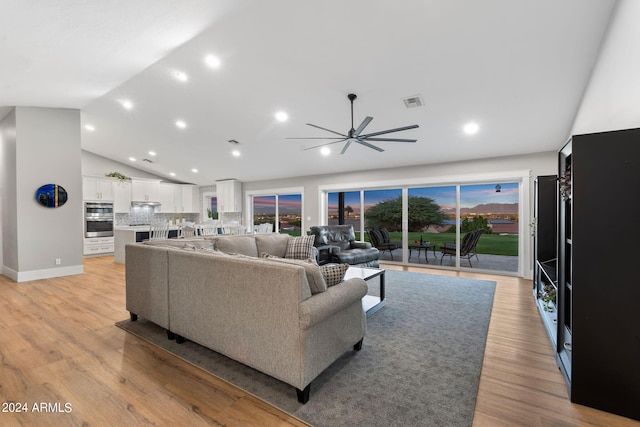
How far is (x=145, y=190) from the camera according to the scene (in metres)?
9.41

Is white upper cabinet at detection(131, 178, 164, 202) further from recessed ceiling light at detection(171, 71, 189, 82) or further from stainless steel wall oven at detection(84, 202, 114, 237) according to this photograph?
recessed ceiling light at detection(171, 71, 189, 82)

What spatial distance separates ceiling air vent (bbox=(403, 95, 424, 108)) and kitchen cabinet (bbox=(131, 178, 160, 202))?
872cm

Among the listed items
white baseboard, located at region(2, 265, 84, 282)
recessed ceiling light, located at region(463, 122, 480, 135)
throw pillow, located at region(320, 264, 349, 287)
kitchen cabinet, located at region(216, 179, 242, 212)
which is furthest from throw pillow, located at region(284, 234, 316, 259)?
kitchen cabinet, located at region(216, 179, 242, 212)

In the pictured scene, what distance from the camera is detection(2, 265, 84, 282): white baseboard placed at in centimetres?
510

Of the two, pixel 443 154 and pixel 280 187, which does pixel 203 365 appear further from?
pixel 280 187

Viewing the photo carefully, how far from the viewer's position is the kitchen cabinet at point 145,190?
9141 millimetres

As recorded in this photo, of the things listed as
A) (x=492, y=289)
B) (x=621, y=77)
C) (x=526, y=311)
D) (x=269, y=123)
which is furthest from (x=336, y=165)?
(x=621, y=77)

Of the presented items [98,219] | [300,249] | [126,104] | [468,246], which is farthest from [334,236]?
[98,219]

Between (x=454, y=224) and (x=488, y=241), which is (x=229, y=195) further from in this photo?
(x=488, y=241)

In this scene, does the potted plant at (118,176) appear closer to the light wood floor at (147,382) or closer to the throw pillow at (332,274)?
the light wood floor at (147,382)

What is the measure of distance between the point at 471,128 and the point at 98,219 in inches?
376

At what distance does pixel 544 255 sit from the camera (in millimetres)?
A: 3801

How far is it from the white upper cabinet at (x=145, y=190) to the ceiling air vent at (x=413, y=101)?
8.72 meters

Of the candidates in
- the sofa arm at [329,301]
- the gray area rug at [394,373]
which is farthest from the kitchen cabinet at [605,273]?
the sofa arm at [329,301]
